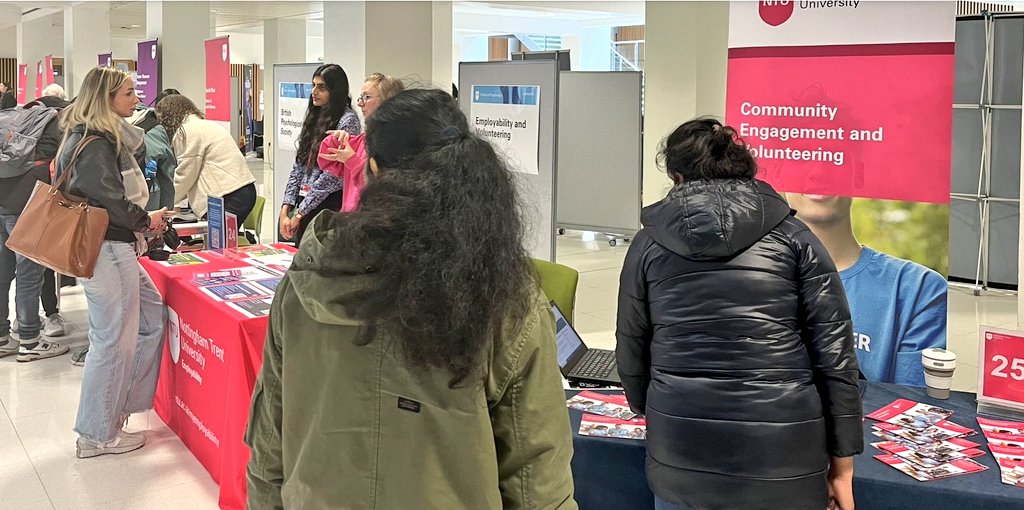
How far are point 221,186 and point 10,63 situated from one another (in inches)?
913

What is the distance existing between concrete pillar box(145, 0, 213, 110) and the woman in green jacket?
8206 millimetres

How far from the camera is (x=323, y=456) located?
4.33 ft

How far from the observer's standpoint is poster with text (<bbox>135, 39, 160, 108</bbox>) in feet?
28.3

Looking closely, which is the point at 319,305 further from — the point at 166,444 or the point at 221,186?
the point at 221,186

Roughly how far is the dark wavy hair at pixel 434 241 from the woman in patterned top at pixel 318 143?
11.1 ft

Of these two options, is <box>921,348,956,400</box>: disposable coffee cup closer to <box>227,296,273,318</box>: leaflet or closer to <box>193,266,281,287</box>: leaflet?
<box>227,296,273,318</box>: leaflet

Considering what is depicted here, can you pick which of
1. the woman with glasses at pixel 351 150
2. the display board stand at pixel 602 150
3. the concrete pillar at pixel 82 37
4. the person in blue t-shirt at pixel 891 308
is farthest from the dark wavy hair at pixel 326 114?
the concrete pillar at pixel 82 37

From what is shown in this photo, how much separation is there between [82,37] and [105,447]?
10141 millimetres

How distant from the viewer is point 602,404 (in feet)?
8.66

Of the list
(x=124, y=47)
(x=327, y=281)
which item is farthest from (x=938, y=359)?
(x=124, y=47)

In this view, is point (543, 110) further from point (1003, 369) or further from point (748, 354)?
point (748, 354)

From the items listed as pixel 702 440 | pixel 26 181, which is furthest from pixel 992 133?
pixel 26 181

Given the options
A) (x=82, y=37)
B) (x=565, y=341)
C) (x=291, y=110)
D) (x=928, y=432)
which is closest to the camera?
(x=928, y=432)

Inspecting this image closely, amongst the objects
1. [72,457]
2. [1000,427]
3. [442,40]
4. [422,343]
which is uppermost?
[442,40]
